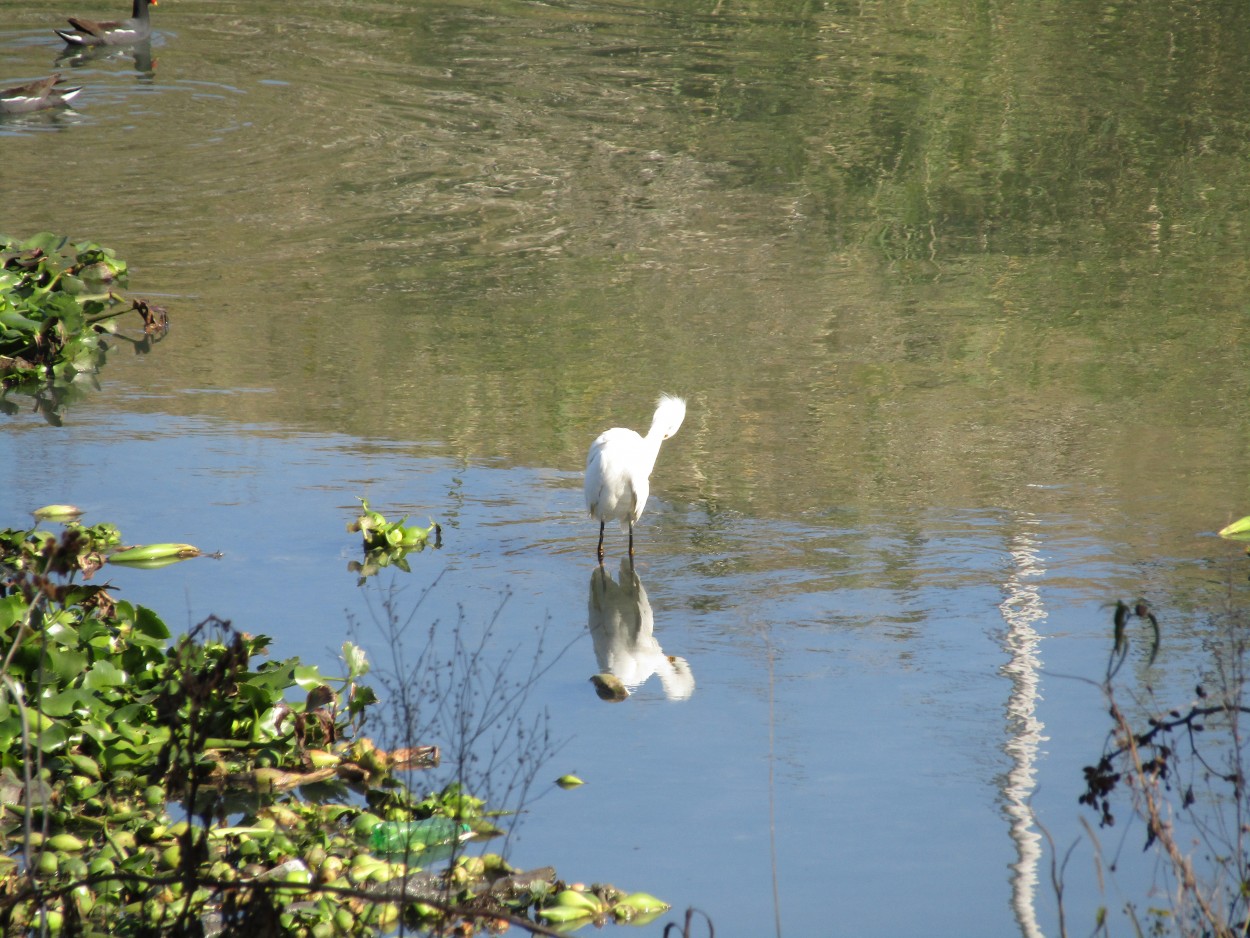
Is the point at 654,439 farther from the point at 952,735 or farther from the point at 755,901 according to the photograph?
the point at 755,901

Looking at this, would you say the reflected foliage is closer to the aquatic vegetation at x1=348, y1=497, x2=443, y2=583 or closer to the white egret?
the white egret

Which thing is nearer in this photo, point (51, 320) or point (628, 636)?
point (628, 636)

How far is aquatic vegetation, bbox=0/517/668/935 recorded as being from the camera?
4246 mm

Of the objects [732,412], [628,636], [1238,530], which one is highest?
[1238,530]

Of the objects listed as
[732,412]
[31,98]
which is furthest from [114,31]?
[732,412]

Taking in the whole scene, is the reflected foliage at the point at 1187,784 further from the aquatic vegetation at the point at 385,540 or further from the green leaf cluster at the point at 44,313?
the green leaf cluster at the point at 44,313

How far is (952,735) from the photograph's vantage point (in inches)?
219

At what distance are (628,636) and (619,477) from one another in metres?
0.95

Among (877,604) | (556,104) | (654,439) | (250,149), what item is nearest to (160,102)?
(250,149)

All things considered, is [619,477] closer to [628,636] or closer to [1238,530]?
[628,636]

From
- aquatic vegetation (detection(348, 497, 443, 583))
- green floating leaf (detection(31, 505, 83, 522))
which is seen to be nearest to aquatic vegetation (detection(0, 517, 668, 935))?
aquatic vegetation (detection(348, 497, 443, 583))

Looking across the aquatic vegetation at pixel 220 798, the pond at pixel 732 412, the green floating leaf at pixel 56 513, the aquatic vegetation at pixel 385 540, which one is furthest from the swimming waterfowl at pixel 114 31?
the aquatic vegetation at pixel 220 798

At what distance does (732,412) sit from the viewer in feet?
30.4

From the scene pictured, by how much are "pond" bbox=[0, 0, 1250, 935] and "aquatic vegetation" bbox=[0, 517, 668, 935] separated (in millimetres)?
430
